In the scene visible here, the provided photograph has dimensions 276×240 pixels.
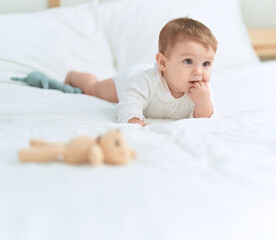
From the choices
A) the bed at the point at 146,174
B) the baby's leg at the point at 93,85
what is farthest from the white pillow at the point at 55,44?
the baby's leg at the point at 93,85

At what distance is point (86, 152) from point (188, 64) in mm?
615

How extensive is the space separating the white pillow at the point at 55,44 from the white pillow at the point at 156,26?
0.07 m

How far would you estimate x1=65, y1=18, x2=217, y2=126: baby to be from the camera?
1.26 m

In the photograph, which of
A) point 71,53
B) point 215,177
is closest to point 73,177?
point 215,177

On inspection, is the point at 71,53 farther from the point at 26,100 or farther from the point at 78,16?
the point at 26,100

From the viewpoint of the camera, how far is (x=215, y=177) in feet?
2.43

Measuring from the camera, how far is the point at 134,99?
133 cm

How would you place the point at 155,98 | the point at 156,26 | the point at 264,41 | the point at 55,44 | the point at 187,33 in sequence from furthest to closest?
1. the point at 264,41
2. the point at 156,26
3. the point at 55,44
4. the point at 155,98
5. the point at 187,33

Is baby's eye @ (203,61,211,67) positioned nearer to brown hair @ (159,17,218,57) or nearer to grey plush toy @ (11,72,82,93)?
brown hair @ (159,17,218,57)

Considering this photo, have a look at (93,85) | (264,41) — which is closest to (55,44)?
(93,85)

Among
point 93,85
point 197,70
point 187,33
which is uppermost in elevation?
point 187,33

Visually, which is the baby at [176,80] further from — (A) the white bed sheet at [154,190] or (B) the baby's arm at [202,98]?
(A) the white bed sheet at [154,190]

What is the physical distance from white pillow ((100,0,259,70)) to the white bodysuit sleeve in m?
0.67

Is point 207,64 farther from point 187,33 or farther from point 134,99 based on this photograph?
point 134,99
